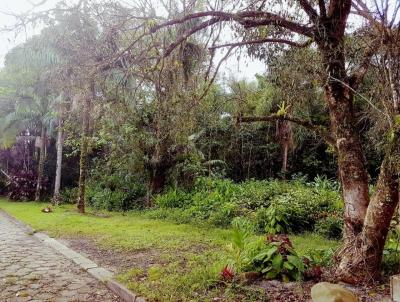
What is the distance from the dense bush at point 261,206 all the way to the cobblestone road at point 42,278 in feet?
15.5

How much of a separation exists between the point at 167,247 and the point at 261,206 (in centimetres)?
370

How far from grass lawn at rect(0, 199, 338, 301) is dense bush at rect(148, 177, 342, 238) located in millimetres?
540

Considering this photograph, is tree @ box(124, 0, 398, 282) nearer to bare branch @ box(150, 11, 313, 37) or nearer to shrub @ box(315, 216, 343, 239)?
bare branch @ box(150, 11, 313, 37)

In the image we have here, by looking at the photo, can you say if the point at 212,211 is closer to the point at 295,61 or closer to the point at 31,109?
the point at 295,61

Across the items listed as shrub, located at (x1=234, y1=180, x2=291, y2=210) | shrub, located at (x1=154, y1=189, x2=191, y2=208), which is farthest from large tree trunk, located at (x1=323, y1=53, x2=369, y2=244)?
shrub, located at (x1=154, y1=189, x2=191, y2=208)

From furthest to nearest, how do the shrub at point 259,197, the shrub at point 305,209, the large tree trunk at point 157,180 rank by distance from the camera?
the large tree trunk at point 157,180 < the shrub at point 259,197 < the shrub at point 305,209

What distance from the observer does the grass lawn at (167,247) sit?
4441mm

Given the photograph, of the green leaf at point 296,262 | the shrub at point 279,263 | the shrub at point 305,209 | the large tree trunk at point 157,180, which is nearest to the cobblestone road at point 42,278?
the shrub at point 279,263

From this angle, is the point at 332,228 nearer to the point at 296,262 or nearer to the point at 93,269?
the point at 296,262

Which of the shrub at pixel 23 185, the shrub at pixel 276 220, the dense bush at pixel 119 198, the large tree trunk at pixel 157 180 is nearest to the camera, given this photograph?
the shrub at pixel 276 220

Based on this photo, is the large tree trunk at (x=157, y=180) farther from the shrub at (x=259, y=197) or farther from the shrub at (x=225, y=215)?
the shrub at (x=225, y=215)

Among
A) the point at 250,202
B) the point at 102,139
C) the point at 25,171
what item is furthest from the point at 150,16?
the point at 25,171

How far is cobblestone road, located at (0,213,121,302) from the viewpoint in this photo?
470cm

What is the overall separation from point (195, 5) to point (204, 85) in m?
1.37
